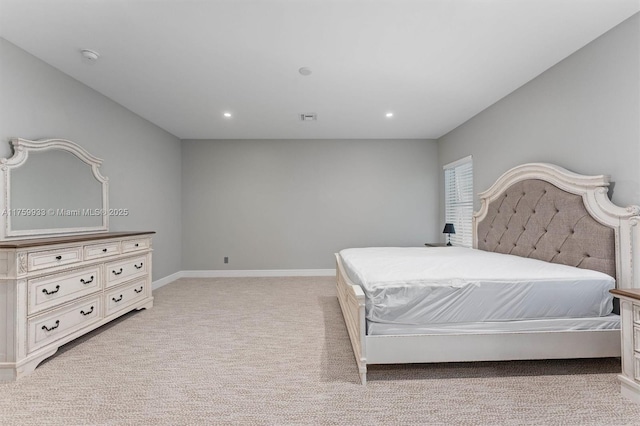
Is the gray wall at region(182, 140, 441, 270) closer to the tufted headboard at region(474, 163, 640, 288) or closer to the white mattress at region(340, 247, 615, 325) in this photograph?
the tufted headboard at region(474, 163, 640, 288)

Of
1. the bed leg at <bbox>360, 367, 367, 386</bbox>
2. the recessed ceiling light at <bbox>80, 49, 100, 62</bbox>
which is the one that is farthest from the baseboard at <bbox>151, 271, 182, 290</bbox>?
the bed leg at <bbox>360, 367, 367, 386</bbox>

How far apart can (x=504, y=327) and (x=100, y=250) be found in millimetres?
3439

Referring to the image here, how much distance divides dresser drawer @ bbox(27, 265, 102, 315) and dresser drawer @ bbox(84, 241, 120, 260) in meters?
0.11

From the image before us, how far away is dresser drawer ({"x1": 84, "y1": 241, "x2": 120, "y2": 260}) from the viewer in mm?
2561

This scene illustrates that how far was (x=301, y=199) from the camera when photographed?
523 cm

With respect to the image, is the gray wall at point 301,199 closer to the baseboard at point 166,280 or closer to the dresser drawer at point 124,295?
the baseboard at point 166,280

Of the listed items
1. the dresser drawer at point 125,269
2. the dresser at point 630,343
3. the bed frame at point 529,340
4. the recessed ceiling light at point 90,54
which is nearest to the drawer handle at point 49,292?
the dresser drawer at point 125,269

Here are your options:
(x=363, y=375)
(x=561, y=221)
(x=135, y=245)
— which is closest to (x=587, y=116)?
(x=561, y=221)

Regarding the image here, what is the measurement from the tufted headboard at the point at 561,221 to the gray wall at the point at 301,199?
1860mm

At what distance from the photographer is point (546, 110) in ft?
9.04

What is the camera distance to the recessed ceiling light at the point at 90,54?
2.39m

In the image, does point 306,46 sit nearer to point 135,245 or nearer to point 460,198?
point 135,245

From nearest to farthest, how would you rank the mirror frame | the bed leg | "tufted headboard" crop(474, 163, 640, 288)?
the bed leg → "tufted headboard" crop(474, 163, 640, 288) → the mirror frame

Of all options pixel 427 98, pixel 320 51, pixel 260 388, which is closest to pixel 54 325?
pixel 260 388
